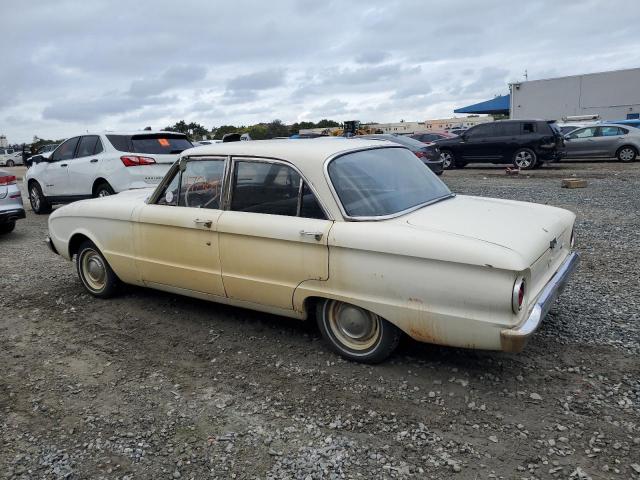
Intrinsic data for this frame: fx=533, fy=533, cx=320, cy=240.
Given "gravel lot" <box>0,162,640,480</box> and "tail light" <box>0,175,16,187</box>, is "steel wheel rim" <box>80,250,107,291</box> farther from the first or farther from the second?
"tail light" <box>0,175,16,187</box>

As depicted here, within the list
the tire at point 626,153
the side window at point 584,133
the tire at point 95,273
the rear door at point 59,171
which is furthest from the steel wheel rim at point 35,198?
the tire at point 626,153

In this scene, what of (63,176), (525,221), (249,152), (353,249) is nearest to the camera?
(353,249)

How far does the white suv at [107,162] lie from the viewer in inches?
366

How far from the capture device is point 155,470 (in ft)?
9.06

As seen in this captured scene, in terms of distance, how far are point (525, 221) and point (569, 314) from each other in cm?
122

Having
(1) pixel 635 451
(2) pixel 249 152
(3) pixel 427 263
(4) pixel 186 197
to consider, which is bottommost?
(1) pixel 635 451

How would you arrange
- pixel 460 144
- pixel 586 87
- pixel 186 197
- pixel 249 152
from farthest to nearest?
pixel 586 87 < pixel 460 144 < pixel 186 197 < pixel 249 152

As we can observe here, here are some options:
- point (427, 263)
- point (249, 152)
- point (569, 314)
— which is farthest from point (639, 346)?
point (249, 152)

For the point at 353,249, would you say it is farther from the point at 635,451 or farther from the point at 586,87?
the point at 586,87

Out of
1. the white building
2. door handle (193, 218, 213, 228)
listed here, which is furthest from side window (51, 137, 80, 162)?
the white building

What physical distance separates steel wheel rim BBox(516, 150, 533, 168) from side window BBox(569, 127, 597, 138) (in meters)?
3.26

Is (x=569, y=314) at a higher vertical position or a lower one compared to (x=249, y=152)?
lower

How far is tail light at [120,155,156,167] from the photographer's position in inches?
365

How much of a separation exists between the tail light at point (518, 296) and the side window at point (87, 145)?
8.76m
